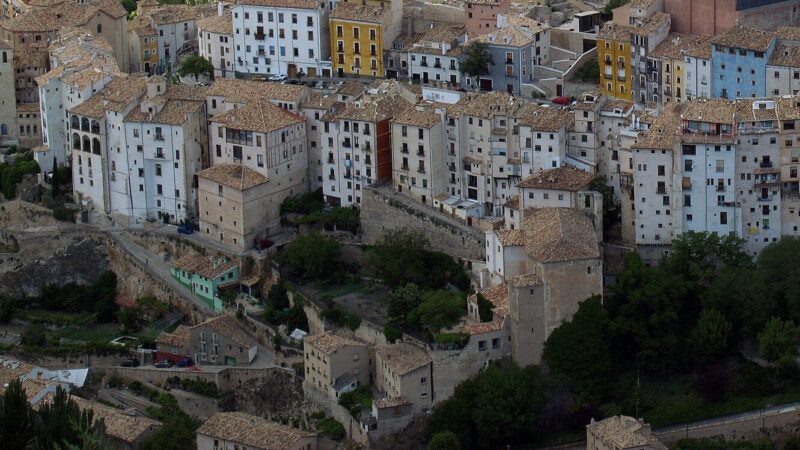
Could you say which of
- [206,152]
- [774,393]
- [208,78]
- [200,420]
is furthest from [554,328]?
[208,78]

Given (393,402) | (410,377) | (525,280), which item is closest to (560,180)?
(525,280)

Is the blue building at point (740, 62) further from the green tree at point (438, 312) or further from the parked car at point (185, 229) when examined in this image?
the parked car at point (185, 229)

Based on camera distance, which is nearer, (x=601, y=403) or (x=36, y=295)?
(x=601, y=403)

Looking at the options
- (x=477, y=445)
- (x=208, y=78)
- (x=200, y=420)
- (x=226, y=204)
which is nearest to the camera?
(x=477, y=445)

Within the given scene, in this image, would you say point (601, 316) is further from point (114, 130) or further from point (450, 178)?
point (114, 130)

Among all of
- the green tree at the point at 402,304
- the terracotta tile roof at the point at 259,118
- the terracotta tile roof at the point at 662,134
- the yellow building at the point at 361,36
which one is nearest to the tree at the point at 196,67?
the yellow building at the point at 361,36

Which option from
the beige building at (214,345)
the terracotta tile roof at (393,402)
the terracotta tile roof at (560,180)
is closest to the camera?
the terracotta tile roof at (393,402)

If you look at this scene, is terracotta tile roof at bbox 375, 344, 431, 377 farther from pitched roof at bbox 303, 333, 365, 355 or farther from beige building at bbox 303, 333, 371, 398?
pitched roof at bbox 303, 333, 365, 355
